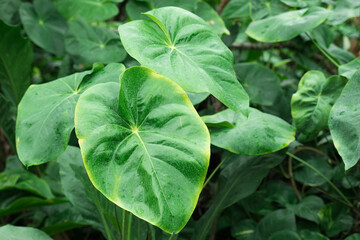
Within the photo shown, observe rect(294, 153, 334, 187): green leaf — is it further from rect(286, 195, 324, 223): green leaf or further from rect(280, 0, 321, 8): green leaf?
rect(280, 0, 321, 8): green leaf

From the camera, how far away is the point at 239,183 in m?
1.06

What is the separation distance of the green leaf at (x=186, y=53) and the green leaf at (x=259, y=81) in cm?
52

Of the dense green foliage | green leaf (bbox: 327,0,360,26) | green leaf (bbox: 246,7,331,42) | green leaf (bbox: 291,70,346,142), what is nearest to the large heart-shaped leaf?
the dense green foliage

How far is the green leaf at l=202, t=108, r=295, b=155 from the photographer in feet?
2.76

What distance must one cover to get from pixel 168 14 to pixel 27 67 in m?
0.81

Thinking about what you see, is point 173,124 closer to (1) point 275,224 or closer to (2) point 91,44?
(1) point 275,224

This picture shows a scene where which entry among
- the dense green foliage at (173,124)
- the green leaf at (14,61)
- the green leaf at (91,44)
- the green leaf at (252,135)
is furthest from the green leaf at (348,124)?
the green leaf at (14,61)

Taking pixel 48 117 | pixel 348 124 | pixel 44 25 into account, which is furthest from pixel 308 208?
pixel 44 25

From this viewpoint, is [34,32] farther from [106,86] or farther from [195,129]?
[195,129]

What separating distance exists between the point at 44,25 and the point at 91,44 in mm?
406

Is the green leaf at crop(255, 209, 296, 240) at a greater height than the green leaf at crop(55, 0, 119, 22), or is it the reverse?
the green leaf at crop(55, 0, 119, 22)

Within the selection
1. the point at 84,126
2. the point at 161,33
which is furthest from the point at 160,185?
the point at 161,33

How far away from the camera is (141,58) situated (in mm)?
735

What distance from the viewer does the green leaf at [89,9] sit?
57.6 inches
